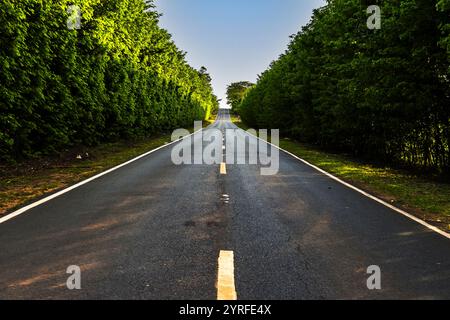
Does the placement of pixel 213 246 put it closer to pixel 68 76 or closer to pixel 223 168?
pixel 223 168

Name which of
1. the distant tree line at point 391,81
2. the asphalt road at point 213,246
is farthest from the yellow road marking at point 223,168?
the distant tree line at point 391,81

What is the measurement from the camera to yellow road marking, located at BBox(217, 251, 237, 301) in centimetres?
388

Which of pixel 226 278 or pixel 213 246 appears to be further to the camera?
pixel 213 246

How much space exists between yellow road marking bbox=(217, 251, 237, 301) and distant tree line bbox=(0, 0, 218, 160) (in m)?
9.02

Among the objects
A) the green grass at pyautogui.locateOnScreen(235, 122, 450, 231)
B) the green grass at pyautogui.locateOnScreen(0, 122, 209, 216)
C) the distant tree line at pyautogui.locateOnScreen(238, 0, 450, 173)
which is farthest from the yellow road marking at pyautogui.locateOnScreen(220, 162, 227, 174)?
the distant tree line at pyautogui.locateOnScreen(238, 0, 450, 173)

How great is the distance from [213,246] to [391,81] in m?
9.30

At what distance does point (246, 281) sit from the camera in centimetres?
424

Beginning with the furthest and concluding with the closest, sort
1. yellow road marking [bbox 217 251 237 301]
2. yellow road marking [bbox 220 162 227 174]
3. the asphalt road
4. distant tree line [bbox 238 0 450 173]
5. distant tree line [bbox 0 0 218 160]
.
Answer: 1. yellow road marking [bbox 220 162 227 174]
2. distant tree line [bbox 0 0 218 160]
3. distant tree line [bbox 238 0 450 173]
4. the asphalt road
5. yellow road marking [bbox 217 251 237 301]

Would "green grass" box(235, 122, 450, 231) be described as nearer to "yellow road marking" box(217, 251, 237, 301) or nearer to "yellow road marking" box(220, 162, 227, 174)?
"yellow road marking" box(220, 162, 227, 174)

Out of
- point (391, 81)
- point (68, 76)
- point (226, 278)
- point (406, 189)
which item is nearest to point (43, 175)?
point (68, 76)

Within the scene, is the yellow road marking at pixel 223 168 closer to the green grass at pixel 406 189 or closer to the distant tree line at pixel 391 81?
the green grass at pixel 406 189

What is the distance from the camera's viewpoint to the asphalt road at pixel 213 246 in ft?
13.4

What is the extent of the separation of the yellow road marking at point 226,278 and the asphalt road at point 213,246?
0.24ft

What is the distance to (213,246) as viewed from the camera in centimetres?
541
